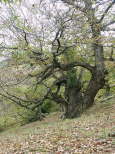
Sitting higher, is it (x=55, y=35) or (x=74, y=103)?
(x=55, y=35)

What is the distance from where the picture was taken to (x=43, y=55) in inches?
523

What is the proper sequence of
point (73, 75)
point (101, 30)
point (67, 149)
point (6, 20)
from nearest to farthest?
point (67, 149)
point (6, 20)
point (101, 30)
point (73, 75)

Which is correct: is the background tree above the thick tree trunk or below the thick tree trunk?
above

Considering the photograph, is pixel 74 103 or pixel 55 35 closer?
pixel 55 35

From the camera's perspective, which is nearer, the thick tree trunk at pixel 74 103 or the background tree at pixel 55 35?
the background tree at pixel 55 35

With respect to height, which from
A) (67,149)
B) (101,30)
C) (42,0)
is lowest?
(67,149)

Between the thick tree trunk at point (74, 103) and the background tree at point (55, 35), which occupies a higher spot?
the background tree at point (55, 35)

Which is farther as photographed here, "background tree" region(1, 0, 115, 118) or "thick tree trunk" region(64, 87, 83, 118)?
"thick tree trunk" region(64, 87, 83, 118)

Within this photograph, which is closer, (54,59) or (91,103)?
(54,59)

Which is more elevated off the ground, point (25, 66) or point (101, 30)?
point (101, 30)

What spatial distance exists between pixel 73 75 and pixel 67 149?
9918 millimetres

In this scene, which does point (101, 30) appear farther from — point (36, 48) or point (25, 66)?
point (25, 66)

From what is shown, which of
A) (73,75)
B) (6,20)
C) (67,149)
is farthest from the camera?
(73,75)

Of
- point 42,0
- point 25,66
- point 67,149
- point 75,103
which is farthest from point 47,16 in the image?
point 67,149
